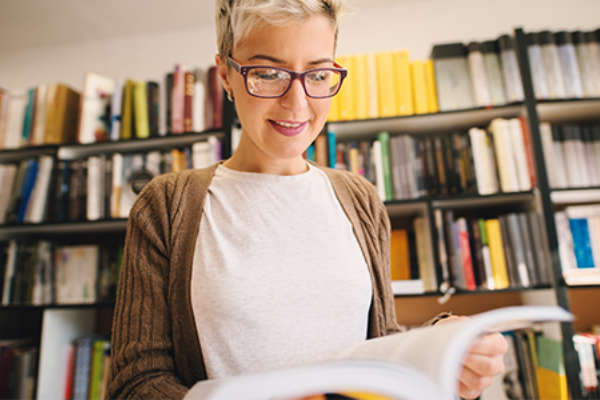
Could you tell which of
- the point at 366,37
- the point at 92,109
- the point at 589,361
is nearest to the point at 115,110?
the point at 92,109

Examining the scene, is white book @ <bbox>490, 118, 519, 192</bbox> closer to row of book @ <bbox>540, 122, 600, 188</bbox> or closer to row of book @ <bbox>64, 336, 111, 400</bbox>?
row of book @ <bbox>540, 122, 600, 188</bbox>

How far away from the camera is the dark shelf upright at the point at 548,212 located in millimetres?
1266

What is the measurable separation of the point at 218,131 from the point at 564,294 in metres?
1.58

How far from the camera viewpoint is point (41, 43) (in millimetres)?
2400

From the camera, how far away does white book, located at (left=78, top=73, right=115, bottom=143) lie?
70.6 inches

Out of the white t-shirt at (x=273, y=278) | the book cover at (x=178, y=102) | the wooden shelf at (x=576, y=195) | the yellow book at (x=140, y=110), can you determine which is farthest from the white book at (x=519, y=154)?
the yellow book at (x=140, y=110)

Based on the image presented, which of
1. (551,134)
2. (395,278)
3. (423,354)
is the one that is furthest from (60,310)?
(551,134)

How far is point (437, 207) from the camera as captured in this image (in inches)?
61.5

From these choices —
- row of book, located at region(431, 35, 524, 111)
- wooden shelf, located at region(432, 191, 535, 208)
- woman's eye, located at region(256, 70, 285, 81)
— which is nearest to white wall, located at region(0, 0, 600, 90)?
row of book, located at region(431, 35, 524, 111)

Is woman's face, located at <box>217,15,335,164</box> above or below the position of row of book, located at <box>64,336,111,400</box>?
above

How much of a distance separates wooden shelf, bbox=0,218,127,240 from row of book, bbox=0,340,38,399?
55cm

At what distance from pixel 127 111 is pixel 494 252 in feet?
5.97

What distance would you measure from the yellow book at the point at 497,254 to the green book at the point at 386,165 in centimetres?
41

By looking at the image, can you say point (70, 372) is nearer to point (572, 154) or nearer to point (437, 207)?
point (437, 207)
